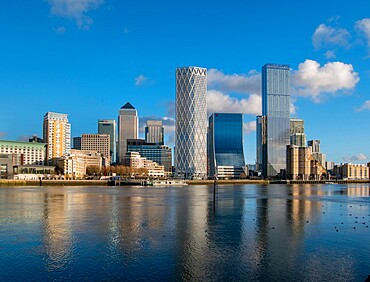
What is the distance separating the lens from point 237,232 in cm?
3922

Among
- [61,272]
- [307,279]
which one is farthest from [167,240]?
[307,279]

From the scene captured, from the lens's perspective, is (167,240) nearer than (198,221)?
Yes

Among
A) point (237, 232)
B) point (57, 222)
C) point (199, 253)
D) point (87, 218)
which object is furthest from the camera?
point (87, 218)

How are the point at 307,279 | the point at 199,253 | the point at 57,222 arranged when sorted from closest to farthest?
1. the point at 307,279
2. the point at 199,253
3. the point at 57,222

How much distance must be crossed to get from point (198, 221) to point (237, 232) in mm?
8433

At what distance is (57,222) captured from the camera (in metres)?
44.9

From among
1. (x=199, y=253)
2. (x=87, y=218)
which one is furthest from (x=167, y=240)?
(x=87, y=218)

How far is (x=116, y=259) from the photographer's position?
91.8 feet

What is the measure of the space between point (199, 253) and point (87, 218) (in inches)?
926

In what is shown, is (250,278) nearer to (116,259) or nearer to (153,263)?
(153,263)

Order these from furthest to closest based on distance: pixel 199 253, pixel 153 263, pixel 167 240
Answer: pixel 167 240, pixel 199 253, pixel 153 263

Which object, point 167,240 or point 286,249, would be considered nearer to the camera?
point 286,249

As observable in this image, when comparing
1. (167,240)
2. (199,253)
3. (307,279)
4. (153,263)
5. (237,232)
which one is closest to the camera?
(307,279)

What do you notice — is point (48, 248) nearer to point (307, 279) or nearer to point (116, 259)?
point (116, 259)
